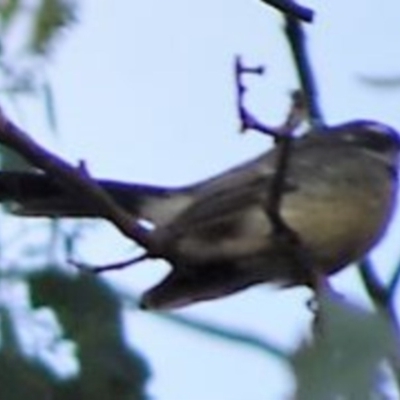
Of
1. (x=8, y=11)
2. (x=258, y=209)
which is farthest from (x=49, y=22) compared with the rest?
(x=258, y=209)

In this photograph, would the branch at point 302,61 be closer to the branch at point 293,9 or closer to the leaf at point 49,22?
the branch at point 293,9

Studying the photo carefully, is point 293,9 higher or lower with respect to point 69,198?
higher

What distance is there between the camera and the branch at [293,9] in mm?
1161

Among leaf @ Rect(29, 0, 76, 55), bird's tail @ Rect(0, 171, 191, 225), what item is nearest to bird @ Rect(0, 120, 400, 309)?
bird's tail @ Rect(0, 171, 191, 225)

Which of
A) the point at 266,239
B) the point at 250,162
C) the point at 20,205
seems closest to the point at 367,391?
the point at 20,205

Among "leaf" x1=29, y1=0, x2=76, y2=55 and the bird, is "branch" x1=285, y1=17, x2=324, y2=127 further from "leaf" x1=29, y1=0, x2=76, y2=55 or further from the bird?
"leaf" x1=29, y1=0, x2=76, y2=55

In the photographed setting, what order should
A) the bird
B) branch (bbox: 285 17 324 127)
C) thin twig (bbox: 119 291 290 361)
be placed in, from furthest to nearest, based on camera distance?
the bird
branch (bbox: 285 17 324 127)
thin twig (bbox: 119 291 290 361)

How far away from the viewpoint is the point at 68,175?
110cm

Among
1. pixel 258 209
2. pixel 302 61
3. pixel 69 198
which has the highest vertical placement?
pixel 302 61

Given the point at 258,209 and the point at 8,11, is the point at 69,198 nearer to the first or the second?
the point at 8,11

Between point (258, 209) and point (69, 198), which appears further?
point (258, 209)

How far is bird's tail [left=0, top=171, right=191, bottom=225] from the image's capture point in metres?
1.28

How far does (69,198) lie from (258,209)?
2.99ft

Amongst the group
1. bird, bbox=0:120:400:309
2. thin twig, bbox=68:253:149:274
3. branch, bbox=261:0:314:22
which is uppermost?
branch, bbox=261:0:314:22
